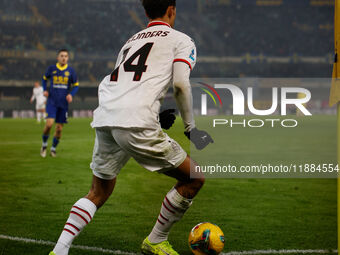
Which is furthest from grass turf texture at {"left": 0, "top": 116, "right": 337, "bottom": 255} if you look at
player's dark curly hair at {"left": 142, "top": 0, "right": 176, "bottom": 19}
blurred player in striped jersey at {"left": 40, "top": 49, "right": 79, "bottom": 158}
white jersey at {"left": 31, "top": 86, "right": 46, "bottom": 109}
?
white jersey at {"left": 31, "top": 86, "right": 46, "bottom": 109}

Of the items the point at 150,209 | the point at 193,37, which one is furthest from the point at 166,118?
the point at 193,37

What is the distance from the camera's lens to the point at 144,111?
3422mm

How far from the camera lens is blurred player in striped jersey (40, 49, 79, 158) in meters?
11.0

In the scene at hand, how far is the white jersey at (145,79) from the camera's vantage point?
3.43 metres

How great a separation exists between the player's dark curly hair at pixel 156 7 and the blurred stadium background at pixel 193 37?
120 feet

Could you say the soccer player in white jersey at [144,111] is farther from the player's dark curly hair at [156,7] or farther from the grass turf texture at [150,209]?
the grass turf texture at [150,209]

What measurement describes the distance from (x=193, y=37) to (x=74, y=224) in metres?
41.9

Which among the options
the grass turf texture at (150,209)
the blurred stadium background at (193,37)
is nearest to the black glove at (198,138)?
the grass turf texture at (150,209)

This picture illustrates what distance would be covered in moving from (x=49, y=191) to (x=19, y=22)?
36966mm

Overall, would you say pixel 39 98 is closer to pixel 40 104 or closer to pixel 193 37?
pixel 40 104

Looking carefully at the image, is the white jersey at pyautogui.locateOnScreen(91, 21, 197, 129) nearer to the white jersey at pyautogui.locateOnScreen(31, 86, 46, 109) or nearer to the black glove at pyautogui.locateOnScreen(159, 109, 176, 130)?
the black glove at pyautogui.locateOnScreen(159, 109, 176, 130)

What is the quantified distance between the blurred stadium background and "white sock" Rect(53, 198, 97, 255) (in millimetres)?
36644

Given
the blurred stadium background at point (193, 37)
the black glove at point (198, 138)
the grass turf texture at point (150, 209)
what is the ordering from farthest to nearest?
the blurred stadium background at point (193, 37)
the grass turf texture at point (150, 209)
the black glove at point (198, 138)

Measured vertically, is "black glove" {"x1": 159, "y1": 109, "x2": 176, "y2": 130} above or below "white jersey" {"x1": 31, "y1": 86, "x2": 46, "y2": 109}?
above
